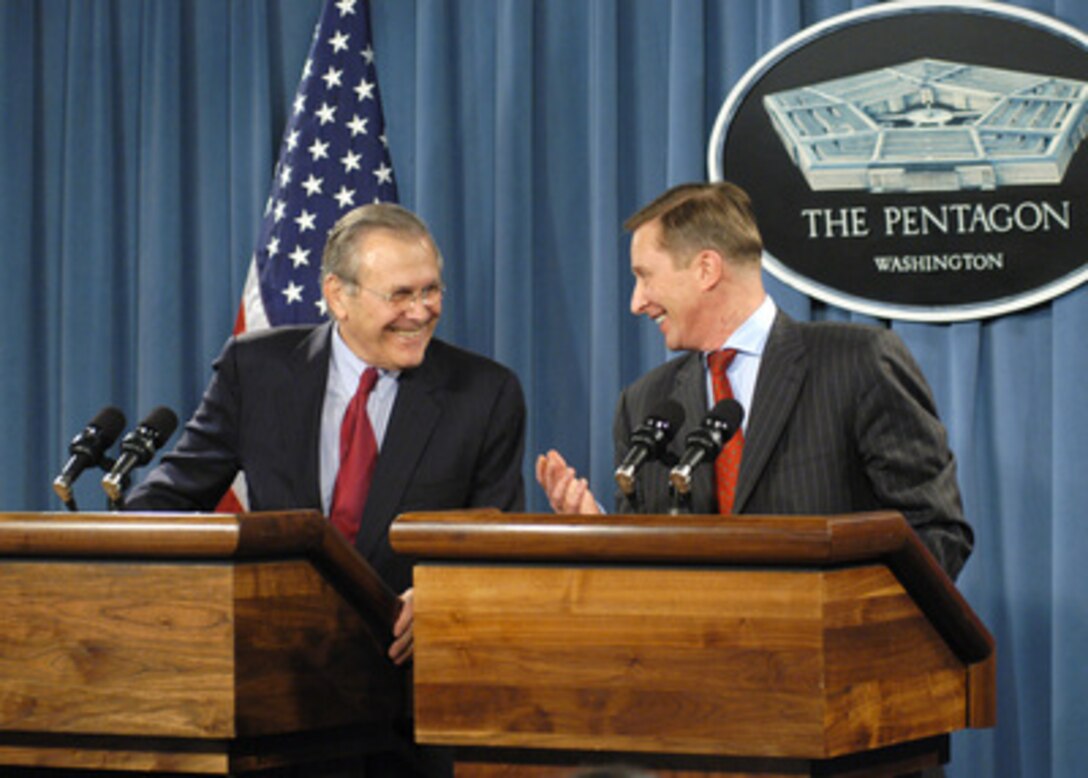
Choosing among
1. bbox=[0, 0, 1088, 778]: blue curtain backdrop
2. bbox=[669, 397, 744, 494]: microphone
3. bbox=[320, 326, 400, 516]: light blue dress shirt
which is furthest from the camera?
bbox=[0, 0, 1088, 778]: blue curtain backdrop

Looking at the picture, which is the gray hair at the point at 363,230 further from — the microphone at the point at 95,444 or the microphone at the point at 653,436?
the microphone at the point at 653,436

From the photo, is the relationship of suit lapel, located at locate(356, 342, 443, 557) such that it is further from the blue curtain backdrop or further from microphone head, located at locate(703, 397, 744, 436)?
the blue curtain backdrop

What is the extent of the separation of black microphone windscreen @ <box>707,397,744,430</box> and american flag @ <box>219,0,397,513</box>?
94.9 inches

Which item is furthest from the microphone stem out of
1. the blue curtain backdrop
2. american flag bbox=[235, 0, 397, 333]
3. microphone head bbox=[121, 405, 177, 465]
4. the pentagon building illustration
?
american flag bbox=[235, 0, 397, 333]

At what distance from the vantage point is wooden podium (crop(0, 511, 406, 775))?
267 cm

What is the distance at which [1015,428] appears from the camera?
4379mm

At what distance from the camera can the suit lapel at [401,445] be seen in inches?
141

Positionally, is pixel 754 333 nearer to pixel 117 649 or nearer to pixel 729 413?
pixel 729 413

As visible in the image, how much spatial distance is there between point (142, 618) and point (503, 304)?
2.43 m

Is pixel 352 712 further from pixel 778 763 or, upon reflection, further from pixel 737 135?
pixel 737 135

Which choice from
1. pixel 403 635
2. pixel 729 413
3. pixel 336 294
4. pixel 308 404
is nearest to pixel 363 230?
pixel 336 294

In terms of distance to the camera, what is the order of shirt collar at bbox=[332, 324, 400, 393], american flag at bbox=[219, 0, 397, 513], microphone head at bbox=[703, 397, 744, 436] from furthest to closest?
american flag at bbox=[219, 0, 397, 513], shirt collar at bbox=[332, 324, 400, 393], microphone head at bbox=[703, 397, 744, 436]

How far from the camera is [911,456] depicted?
3170 mm

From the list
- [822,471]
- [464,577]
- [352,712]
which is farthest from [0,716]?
[822,471]
